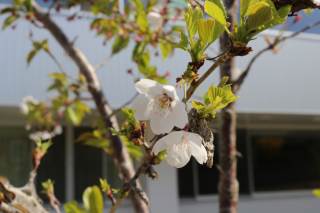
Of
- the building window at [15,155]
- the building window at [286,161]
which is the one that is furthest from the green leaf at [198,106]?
the building window at [286,161]

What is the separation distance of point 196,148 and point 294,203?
623 cm

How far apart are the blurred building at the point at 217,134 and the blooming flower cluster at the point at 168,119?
348cm

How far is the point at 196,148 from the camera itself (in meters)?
0.51

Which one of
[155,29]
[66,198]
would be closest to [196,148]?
[155,29]

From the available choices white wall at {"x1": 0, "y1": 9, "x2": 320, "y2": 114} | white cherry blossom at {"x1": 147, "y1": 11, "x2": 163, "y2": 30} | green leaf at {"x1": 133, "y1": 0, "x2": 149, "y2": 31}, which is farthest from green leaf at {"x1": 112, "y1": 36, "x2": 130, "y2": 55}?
white wall at {"x1": 0, "y1": 9, "x2": 320, "y2": 114}

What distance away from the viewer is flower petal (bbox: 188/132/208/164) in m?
0.49

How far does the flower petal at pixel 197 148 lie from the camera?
49 cm

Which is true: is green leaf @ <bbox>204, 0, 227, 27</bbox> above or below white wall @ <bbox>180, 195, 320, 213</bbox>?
above

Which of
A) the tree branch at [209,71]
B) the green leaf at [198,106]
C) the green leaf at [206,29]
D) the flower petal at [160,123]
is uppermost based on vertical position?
the green leaf at [206,29]

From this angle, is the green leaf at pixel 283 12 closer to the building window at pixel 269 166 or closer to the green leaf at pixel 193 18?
the green leaf at pixel 193 18

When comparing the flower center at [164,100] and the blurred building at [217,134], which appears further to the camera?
the blurred building at [217,134]

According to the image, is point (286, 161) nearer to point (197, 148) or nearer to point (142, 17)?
point (142, 17)

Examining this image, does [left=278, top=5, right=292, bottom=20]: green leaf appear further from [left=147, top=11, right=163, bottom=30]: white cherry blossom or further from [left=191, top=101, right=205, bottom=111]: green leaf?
[left=147, top=11, right=163, bottom=30]: white cherry blossom

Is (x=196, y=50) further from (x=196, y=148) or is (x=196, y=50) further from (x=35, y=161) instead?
(x=35, y=161)
